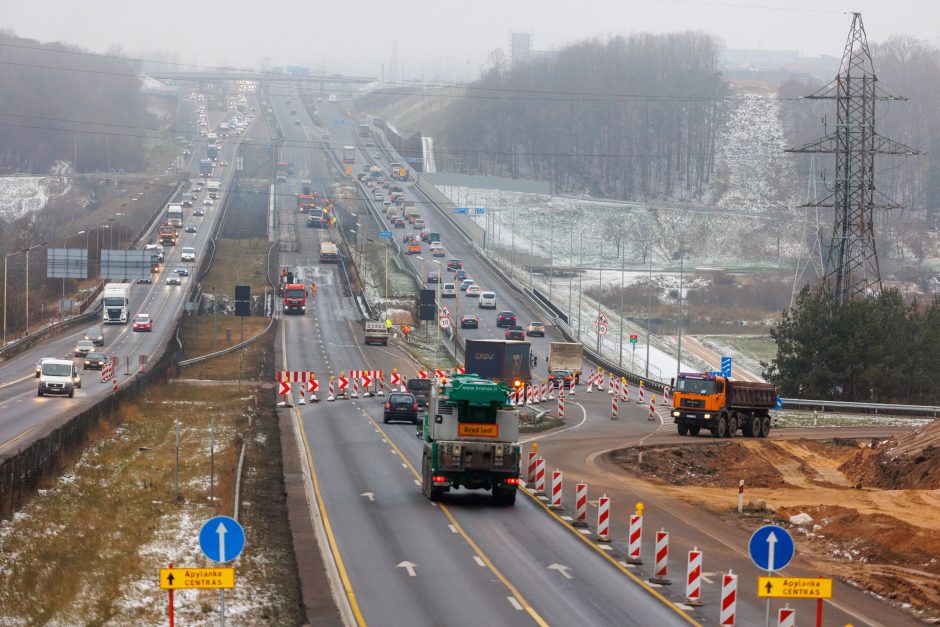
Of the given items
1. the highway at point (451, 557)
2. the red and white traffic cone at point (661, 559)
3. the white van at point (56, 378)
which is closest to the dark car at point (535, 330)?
the white van at point (56, 378)

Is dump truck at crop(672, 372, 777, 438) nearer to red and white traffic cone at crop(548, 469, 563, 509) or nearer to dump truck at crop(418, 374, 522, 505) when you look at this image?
red and white traffic cone at crop(548, 469, 563, 509)

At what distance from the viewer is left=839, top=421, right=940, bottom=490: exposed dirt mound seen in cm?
4628

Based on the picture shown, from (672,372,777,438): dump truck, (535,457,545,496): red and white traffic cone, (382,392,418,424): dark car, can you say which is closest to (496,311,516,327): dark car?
(382,392,418,424): dark car

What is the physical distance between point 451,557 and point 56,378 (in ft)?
138

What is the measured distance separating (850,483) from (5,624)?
3591cm

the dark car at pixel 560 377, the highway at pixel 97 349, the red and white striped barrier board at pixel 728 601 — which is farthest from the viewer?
the dark car at pixel 560 377

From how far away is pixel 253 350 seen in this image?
10412cm

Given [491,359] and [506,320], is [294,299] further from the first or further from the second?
[491,359]

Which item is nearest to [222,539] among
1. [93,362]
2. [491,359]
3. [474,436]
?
[474,436]

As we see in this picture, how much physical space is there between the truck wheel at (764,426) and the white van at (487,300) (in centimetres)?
7604

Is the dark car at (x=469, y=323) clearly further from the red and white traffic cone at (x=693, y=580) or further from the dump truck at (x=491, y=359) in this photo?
the red and white traffic cone at (x=693, y=580)

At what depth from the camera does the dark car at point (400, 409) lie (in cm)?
6181

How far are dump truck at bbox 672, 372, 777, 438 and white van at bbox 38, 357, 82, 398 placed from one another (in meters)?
29.8

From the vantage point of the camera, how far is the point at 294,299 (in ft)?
424
